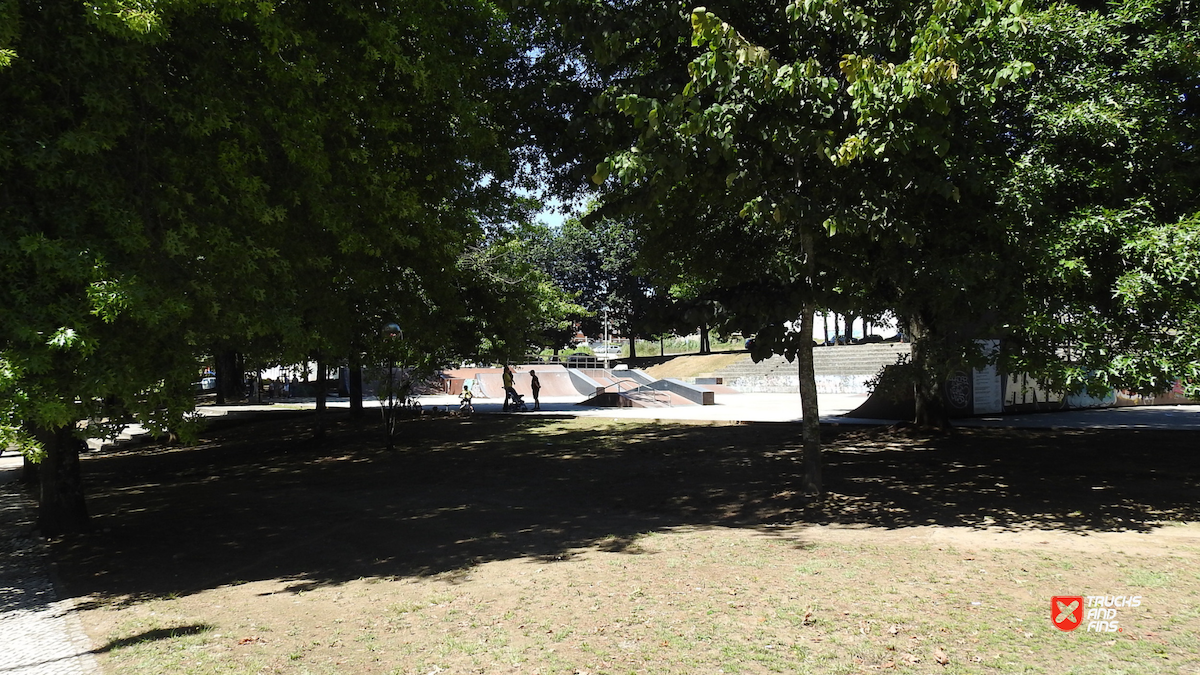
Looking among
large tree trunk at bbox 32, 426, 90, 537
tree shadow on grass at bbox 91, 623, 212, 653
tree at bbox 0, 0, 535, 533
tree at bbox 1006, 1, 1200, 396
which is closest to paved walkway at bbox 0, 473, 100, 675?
tree shadow on grass at bbox 91, 623, 212, 653

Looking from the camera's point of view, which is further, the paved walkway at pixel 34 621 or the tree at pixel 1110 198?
the tree at pixel 1110 198

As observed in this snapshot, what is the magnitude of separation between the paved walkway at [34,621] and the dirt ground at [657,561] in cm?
19

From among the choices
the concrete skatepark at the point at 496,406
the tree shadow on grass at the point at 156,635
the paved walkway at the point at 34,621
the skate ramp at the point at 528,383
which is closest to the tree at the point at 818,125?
the tree shadow on grass at the point at 156,635

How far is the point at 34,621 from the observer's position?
627 centimetres

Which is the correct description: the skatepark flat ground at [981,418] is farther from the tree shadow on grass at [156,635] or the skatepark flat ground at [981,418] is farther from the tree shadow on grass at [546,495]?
the tree shadow on grass at [156,635]

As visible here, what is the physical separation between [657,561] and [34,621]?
502 centimetres

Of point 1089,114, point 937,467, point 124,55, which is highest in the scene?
point 124,55

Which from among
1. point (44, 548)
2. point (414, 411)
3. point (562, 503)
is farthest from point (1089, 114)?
point (414, 411)

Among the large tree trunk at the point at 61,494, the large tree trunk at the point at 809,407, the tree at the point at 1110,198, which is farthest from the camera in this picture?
the large tree trunk at the point at 809,407

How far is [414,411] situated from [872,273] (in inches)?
678

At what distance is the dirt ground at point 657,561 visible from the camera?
4883 millimetres

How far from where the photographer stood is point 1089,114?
27.0 ft

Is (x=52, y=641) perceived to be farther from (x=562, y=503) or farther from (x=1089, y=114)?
(x=1089, y=114)

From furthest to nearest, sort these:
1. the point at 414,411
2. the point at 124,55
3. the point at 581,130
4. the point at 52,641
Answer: the point at 414,411
the point at 581,130
the point at 124,55
the point at 52,641
